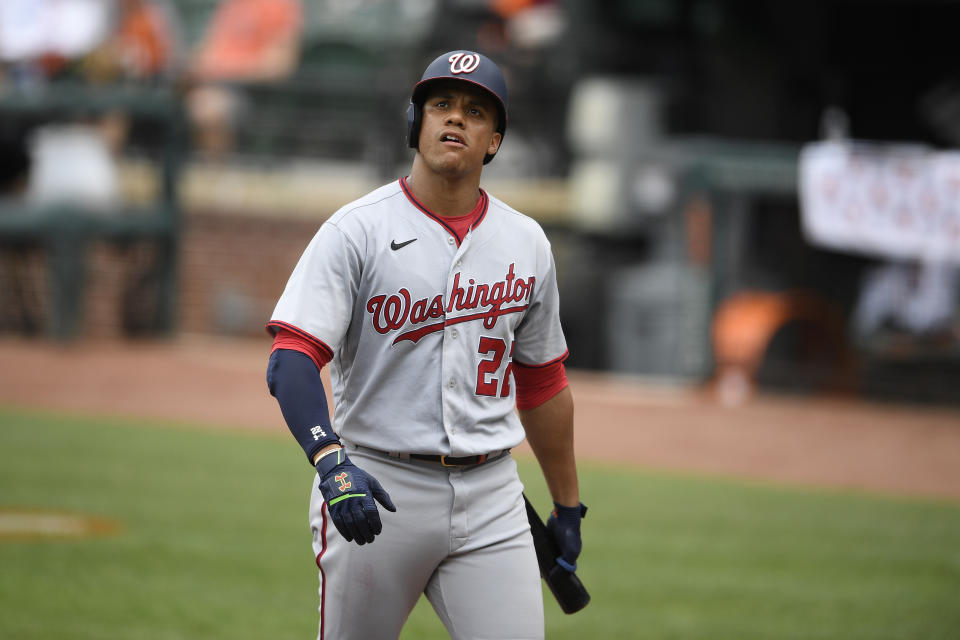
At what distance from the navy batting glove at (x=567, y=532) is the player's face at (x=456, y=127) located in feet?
3.38

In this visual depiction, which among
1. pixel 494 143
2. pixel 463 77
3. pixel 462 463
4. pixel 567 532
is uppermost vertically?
pixel 463 77

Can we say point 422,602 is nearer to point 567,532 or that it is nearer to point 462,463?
point 567,532

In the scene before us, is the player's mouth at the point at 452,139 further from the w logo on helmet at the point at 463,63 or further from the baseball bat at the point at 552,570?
the baseball bat at the point at 552,570

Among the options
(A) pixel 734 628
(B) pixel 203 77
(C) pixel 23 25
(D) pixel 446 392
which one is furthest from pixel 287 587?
(B) pixel 203 77

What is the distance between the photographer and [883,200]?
43.8 ft

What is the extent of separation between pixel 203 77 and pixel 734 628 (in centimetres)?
1338

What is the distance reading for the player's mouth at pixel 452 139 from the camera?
353cm

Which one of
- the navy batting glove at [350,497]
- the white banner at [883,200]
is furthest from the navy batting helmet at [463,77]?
the white banner at [883,200]

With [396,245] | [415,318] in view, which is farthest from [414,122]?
[415,318]

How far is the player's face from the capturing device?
11.6 feet

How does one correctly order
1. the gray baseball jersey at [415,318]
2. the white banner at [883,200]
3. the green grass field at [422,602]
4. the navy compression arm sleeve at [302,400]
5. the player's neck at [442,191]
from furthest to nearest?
the white banner at [883,200]
the green grass field at [422,602]
the player's neck at [442,191]
the gray baseball jersey at [415,318]
the navy compression arm sleeve at [302,400]

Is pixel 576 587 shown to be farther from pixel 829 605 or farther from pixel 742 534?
pixel 742 534

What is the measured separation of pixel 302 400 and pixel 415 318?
0.39 metres

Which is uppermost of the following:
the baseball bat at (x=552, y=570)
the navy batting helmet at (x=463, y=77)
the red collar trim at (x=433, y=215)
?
the navy batting helmet at (x=463, y=77)
